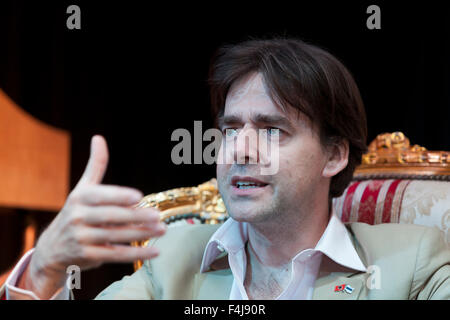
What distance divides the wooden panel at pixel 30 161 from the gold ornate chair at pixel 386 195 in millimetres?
1596

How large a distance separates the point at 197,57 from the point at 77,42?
767mm

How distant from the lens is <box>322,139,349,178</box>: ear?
1394mm

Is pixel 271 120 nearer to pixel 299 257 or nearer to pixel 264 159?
Result: pixel 264 159

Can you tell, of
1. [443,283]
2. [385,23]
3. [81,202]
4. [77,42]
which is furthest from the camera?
[77,42]

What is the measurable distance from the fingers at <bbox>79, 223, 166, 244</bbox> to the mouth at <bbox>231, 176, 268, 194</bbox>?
1.34 ft

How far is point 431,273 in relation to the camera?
3.93 ft

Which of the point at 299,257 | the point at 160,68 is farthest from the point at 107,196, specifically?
the point at 160,68

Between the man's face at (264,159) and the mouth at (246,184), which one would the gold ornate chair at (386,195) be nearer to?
the man's face at (264,159)

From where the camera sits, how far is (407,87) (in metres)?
2.71

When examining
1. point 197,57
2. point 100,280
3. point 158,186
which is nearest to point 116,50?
point 197,57

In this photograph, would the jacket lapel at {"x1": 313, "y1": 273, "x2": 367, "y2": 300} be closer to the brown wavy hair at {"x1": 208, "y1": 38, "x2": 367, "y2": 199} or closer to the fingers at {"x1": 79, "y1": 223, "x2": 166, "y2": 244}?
the brown wavy hair at {"x1": 208, "y1": 38, "x2": 367, "y2": 199}

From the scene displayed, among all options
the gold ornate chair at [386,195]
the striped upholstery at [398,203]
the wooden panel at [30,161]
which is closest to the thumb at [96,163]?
the gold ornate chair at [386,195]

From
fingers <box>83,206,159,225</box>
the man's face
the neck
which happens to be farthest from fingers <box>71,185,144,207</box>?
the neck

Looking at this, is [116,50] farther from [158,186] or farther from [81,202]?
[81,202]
